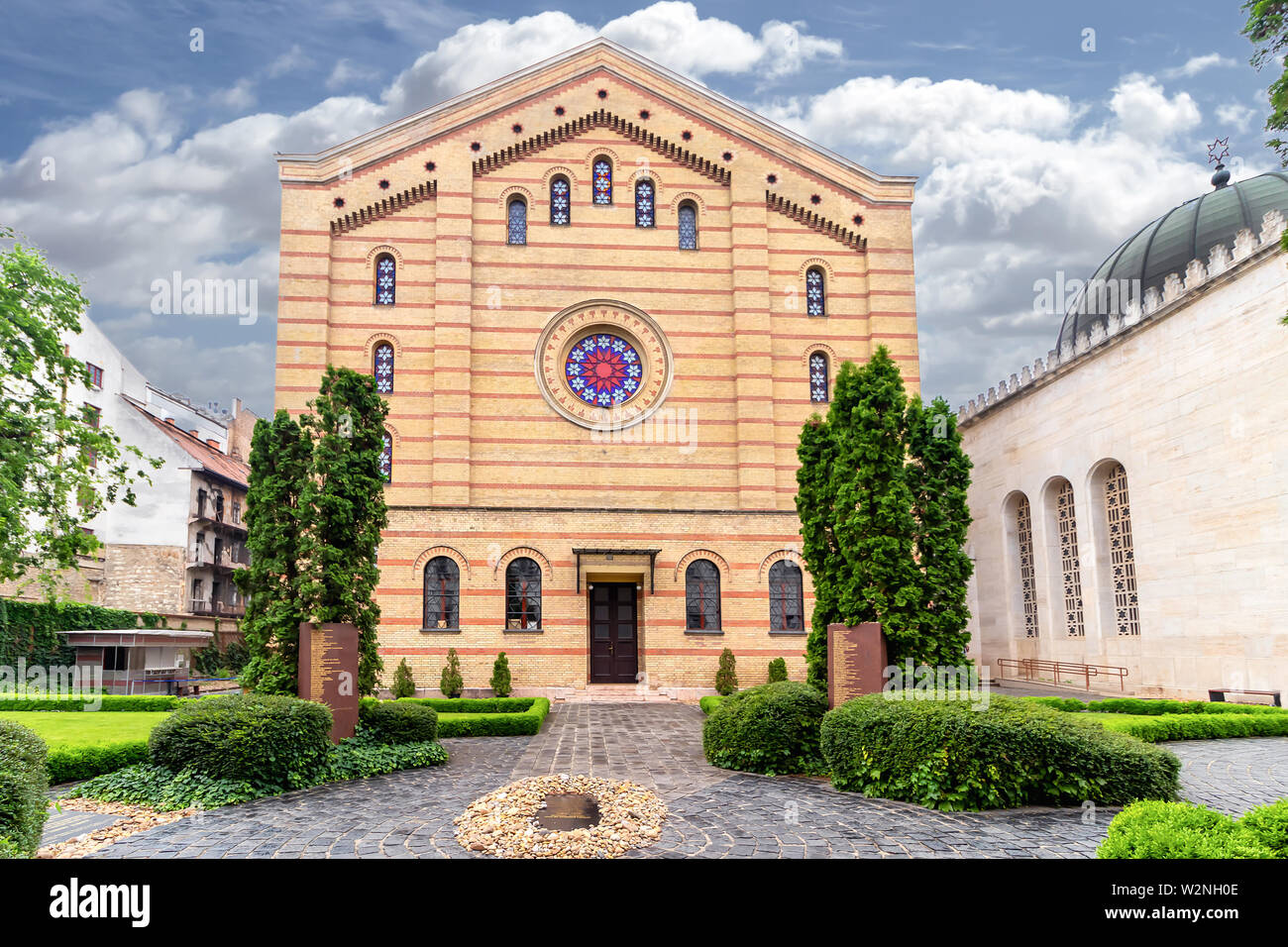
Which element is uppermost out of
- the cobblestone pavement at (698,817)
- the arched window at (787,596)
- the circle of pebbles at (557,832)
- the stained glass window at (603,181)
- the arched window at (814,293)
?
the stained glass window at (603,181)

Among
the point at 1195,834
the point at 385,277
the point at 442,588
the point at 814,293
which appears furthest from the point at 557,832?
the point at 814,293

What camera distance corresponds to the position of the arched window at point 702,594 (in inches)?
1056

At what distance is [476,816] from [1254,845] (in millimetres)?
7659

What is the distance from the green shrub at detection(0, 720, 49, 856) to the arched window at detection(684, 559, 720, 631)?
20456 mm

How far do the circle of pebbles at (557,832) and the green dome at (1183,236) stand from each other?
2717cm

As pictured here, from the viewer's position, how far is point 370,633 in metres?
15.4

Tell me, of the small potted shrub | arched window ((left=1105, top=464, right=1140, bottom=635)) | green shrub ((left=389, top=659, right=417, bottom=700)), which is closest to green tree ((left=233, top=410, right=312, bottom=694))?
green shrub ((left=389, top=659, right=417, bottom=700))

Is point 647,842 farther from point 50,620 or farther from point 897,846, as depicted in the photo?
point 50,620

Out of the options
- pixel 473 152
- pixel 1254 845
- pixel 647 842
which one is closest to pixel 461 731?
pixel 647 842

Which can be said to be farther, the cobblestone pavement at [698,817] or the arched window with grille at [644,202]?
the arched window with grille at [644,202]

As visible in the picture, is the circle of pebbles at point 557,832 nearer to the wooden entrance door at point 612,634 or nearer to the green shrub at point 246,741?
the green shrub at point 246,741

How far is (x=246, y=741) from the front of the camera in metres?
11.5

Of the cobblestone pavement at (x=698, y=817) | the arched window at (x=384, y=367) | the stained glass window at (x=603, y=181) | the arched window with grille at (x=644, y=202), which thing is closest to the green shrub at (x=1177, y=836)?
the cobblestone pavement at (x=698, y=817)

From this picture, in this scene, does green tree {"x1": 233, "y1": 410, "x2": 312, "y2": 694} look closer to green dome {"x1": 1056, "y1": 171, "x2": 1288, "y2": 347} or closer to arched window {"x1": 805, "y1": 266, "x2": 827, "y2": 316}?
arched window {"x1": 805, "y1": 266, "x2": 827, "y2": 316}
